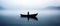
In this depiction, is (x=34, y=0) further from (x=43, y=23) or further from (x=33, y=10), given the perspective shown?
(x=43, y=23)

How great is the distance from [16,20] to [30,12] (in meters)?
0.23

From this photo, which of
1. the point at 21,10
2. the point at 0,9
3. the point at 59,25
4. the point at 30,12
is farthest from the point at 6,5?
the point at 59,25

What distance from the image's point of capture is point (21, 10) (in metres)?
1.08

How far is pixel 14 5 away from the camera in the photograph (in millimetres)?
1107

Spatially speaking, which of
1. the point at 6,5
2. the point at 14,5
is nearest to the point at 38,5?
the point at 14,5

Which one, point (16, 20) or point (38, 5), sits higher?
point (38, 5)

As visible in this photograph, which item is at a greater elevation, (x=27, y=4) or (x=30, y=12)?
(x=27, y=4)

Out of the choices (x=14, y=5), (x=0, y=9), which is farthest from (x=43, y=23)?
(x=0, y=9)

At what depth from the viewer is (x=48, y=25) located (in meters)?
1.09

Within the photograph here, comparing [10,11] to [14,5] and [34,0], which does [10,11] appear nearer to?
[14,5]

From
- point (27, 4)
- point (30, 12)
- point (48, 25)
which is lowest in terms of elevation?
point (48, 25)

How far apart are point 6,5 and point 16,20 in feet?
0.82

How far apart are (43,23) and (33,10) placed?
24 centimetres

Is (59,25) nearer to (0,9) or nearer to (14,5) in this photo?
(14,5)
